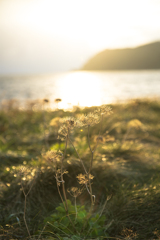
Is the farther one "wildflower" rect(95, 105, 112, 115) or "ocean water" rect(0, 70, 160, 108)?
"ocean water" rect(0, 70, 160, 108)

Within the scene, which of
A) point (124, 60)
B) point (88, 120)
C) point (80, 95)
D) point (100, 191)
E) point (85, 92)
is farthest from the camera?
point (85, 92)

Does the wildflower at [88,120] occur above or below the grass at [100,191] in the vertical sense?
above

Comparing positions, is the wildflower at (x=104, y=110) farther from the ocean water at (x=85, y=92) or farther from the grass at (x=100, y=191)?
the ocean water at (x=85, y=92)

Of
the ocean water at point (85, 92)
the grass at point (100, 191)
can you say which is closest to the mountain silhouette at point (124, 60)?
the ocean water at point (85, 92)

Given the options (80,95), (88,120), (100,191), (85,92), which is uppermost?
(85,92)

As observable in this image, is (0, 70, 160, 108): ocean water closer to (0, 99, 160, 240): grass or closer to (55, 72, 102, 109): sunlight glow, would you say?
(55, 72, 102, 109): sunlight glow

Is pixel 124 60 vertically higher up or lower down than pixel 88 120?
higher up

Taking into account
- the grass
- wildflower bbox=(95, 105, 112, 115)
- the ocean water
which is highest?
the ocean water

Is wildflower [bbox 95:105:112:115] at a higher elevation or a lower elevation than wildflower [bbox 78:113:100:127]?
higher

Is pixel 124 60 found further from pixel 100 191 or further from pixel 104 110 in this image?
pixel 104 110

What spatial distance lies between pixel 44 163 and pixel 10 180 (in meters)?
0.63

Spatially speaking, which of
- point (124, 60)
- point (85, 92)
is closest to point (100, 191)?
Answer: point (124, 60)

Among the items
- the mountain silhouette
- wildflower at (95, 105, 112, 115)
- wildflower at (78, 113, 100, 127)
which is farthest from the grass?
the mountain silhouette

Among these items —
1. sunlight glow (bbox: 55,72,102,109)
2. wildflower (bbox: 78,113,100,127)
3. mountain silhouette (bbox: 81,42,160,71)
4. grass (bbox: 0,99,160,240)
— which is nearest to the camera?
wildflower (bbox: 78,113,100,127)
